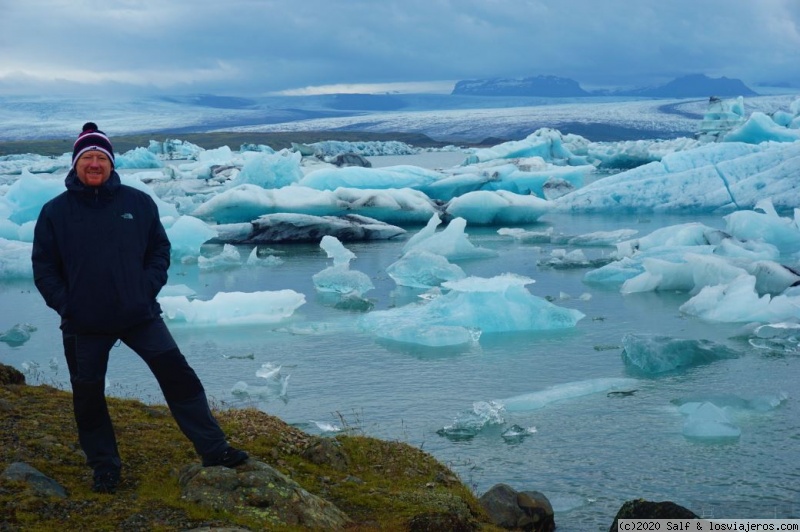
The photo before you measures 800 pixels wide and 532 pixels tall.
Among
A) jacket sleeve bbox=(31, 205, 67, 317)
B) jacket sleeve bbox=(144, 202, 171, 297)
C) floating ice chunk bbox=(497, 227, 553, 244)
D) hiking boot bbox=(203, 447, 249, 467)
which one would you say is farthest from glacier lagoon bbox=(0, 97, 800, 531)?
jacket sleeve bbox=(31, 205, 67, 317)

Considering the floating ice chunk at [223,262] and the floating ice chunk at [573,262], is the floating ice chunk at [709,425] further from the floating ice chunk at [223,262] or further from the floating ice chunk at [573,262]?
the floating ice chunk at [223,262]

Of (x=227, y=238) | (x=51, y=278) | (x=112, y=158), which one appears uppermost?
(x=112, y=158)

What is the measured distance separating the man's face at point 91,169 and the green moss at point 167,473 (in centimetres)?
118

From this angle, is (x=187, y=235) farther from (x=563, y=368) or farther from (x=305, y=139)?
(x=305, y=139)

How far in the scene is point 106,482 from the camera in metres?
3.75

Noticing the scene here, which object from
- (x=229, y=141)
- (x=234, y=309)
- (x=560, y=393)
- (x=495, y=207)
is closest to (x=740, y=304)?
(x=560, y=393)

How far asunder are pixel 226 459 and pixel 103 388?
550mm

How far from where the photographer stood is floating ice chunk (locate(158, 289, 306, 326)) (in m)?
10.1

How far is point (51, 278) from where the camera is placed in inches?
143

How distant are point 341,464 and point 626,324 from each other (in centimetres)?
570

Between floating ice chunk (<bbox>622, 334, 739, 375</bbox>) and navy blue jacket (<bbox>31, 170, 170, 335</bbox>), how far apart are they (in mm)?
5111

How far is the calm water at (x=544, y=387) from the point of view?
524cm

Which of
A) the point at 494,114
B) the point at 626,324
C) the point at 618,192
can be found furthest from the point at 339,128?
the point at 626,324

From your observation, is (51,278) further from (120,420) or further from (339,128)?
(339,128)
